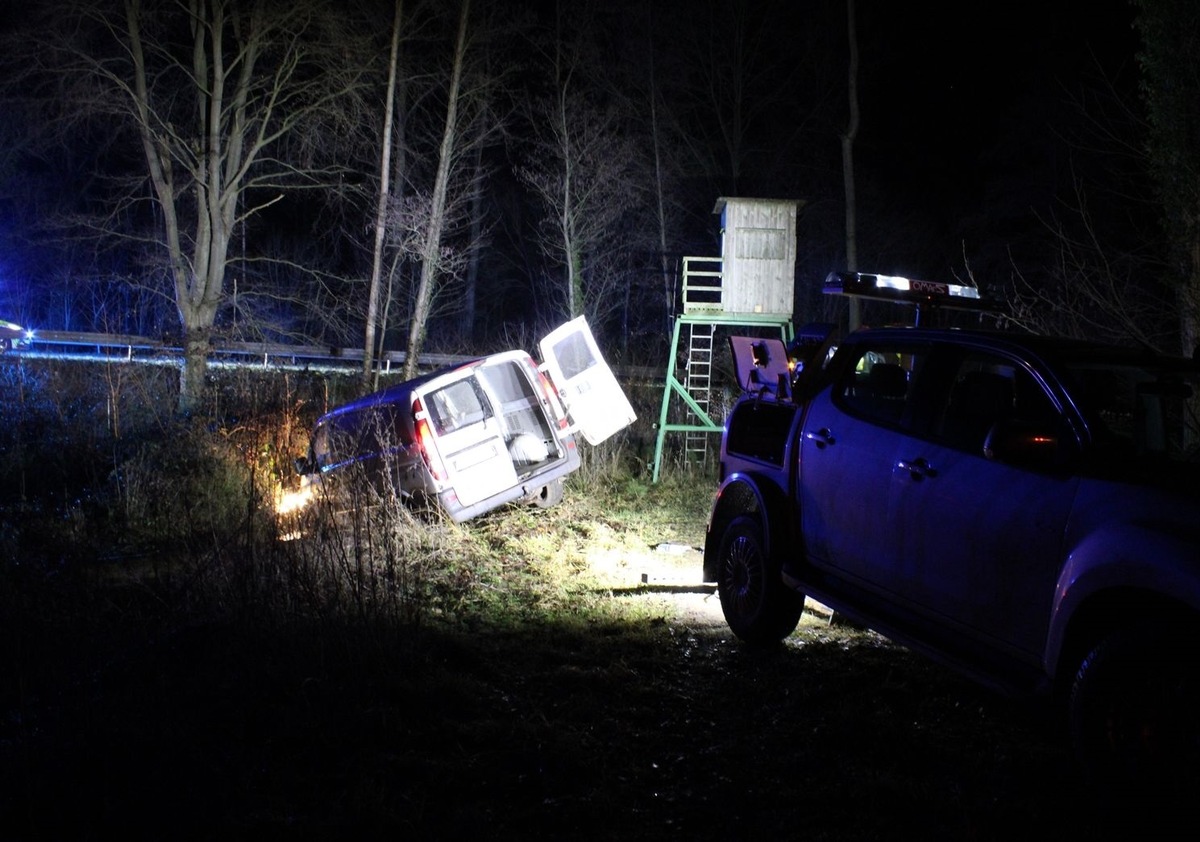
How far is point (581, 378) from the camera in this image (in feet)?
35.2

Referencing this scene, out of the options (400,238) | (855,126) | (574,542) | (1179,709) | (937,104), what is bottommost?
(574,542)

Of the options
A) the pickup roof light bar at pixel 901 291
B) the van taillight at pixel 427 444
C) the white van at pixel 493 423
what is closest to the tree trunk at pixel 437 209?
the white van at pixel 493 423

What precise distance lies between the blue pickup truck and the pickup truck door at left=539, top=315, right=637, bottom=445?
4.43 metres

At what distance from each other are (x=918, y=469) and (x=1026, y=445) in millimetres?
757

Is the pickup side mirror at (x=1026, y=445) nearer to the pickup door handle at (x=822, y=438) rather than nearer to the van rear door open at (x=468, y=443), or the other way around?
the pickup door handle at (x=822, y=438)

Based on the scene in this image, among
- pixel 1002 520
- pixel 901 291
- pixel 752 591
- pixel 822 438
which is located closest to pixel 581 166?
pixel 901 291

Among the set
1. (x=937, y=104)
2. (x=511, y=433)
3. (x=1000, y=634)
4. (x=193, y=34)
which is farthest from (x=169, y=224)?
(x=937, y=104)

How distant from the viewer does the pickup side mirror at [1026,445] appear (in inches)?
Result: 154

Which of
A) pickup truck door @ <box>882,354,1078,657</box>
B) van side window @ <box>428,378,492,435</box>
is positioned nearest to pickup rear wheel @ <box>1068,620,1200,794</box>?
pickup truck door @ <box>882,354,1078,657</box>

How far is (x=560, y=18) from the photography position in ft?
83.5

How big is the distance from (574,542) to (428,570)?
1930 millimetres

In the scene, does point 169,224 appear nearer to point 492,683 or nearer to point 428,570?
point 428,570

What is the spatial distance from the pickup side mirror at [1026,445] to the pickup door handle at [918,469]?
1.84 ft

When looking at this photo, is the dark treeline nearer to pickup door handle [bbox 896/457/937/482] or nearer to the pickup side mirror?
pickup door handle [bbox 896/457/937/482]
